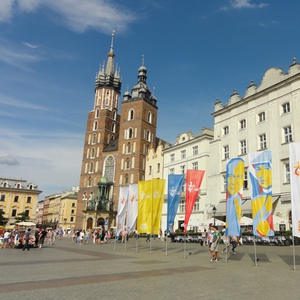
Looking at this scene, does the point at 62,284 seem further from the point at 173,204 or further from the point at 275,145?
the point at 275,145

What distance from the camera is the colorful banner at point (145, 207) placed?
22719 millimetres

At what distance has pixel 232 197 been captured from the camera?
60.1 feet

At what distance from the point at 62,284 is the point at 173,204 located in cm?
1272

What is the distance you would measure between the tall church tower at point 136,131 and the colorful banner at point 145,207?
4946cm

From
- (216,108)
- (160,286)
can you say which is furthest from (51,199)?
(160,286)

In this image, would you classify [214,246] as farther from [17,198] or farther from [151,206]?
[17,198]

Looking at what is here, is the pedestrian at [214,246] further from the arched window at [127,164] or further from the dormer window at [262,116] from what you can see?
the arched window at [127,164]

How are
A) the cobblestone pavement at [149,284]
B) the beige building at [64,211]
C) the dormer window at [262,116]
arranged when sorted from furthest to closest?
the beige building at [64,211], the dormer window at [262,116], the cobblestone pavement at [149,284]

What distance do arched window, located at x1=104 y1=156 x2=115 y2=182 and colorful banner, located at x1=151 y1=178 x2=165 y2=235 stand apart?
192ft

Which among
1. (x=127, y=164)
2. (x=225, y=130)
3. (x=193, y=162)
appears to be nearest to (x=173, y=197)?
(x=225, y=130)

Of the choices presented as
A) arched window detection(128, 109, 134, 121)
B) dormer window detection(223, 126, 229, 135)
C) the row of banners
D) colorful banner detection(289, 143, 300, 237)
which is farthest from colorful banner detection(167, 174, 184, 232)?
arched window detection(128, 109, 134, 121)

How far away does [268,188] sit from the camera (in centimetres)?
1695

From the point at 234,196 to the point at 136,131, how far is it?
6138 centimetres

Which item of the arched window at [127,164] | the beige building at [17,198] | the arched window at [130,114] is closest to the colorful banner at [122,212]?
the arched window at [127,164]
